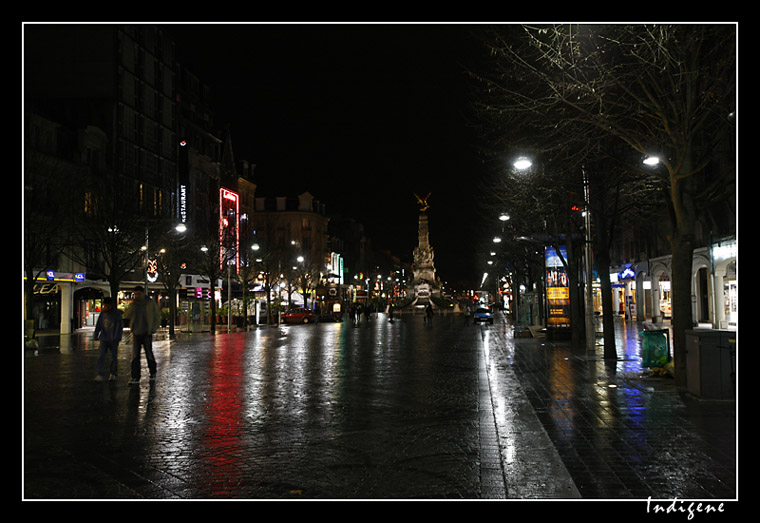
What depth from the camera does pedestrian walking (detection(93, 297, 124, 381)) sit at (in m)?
15.8

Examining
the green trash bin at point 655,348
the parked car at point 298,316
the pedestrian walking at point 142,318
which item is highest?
the pedestrian walking at point 142,318

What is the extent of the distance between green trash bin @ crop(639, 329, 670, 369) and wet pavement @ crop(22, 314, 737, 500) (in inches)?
24.1

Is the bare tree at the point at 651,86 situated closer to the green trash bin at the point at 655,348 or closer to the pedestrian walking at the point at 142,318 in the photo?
the green trash bin at the point at 655,348

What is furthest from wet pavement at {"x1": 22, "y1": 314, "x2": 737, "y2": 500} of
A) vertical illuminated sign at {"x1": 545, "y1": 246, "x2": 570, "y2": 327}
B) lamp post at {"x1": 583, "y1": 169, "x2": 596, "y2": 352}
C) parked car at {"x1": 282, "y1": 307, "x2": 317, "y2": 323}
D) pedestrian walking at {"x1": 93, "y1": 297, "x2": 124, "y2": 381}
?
parked car at {"x1": 282, "y1": 307, "x2": 317, "y2": 323}

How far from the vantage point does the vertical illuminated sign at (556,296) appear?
94.7ft

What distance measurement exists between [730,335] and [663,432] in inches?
140

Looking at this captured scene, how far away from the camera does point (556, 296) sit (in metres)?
29.0

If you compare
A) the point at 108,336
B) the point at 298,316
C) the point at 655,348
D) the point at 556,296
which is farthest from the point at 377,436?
the point at 298,316

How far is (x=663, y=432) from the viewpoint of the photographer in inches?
364

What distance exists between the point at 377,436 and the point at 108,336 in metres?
8.79

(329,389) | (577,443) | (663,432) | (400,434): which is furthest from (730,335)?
(329,389)

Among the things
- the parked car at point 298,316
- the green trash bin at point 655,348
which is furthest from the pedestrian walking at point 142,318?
the parked car at point 298,316

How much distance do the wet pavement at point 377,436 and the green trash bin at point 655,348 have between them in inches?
24.1

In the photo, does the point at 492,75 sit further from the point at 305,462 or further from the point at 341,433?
the point at 305,462
